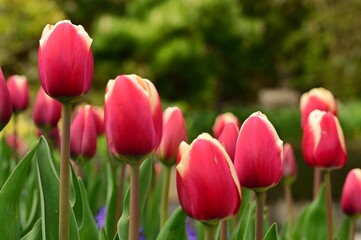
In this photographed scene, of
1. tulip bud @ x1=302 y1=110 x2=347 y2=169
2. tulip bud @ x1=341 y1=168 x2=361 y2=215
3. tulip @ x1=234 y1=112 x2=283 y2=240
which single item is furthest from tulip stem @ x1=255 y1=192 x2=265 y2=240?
tulip bud @ x1=341 y1=168 x2=361 y2=215

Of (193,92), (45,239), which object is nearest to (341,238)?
(45,239)

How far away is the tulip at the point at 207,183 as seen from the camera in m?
1.00

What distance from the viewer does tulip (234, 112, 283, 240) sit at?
1.10m

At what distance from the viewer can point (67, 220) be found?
1.06 metres

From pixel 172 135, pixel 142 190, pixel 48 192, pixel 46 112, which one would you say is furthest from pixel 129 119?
pixel 46 112

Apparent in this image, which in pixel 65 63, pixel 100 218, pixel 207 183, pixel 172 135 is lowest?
pixel 100 218

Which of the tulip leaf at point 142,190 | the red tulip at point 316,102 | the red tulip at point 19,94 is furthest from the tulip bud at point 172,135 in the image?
the red tulip at point 19,94

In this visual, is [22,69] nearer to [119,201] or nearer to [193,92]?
[193,92]

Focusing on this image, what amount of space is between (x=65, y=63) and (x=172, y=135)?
1.64ft

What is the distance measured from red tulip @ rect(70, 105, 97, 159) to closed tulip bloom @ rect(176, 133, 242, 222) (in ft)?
2.35

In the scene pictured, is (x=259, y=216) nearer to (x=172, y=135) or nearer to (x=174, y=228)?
(x=174, y=228)

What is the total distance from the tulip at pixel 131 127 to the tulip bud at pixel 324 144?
1.69ft

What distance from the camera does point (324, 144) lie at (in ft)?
4.84

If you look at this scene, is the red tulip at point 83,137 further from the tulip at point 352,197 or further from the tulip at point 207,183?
the tulip at point 207,183
